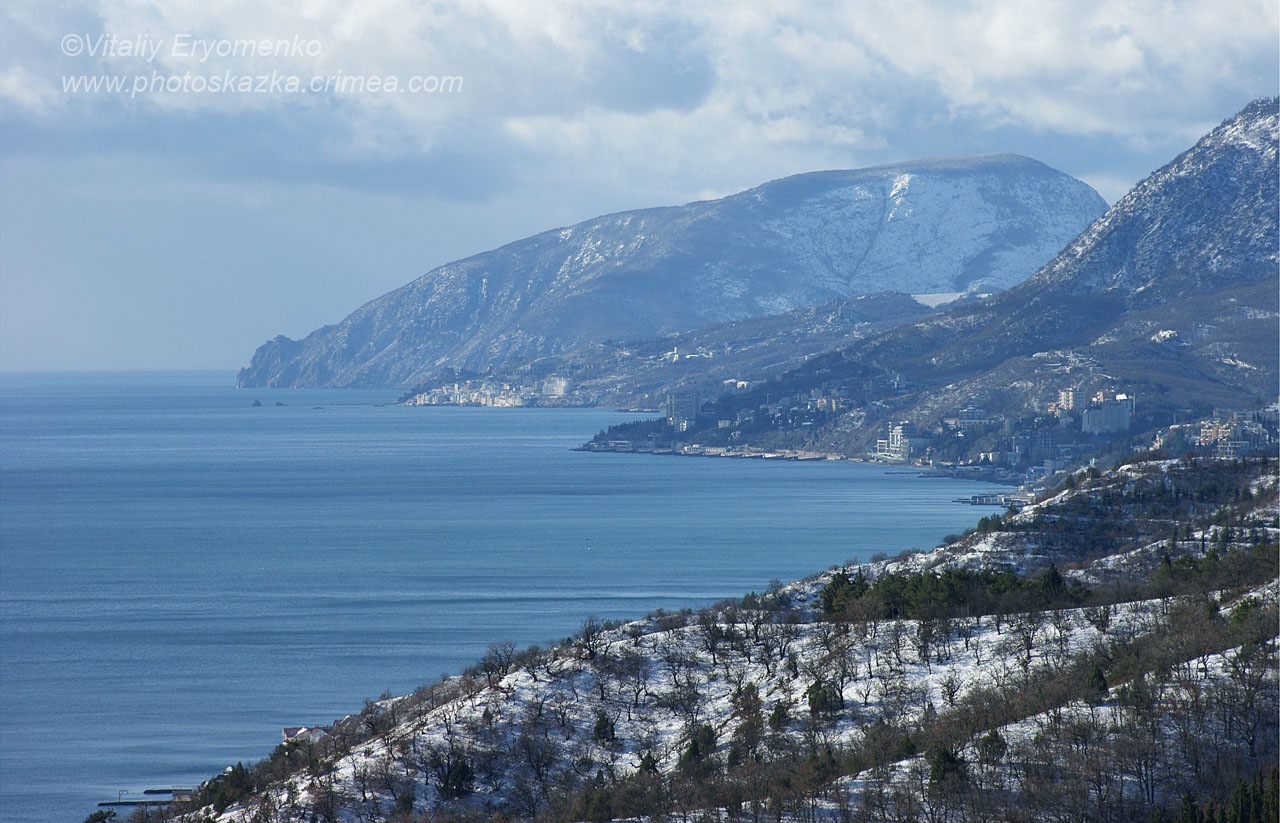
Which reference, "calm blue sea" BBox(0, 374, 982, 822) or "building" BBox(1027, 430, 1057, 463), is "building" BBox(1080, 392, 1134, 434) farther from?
"calm blue sea" BBox(0, 374, 982, 822)

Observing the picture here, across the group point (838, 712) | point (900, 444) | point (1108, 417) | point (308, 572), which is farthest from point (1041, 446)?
point (838, 712)

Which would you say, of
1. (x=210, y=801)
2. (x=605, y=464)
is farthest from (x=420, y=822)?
(x=605, y=464)

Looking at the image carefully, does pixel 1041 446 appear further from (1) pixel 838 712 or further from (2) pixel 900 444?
(1) pixel 838 712

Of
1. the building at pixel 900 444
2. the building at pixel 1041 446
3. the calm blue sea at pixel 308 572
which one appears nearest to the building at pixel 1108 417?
the building at pixel 1041 446

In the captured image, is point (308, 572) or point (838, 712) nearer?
point (838, 712)

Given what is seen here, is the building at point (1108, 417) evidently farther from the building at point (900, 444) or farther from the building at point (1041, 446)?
the building at point (900, 444)

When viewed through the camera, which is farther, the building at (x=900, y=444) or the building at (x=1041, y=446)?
the building at (x=900, y=444)

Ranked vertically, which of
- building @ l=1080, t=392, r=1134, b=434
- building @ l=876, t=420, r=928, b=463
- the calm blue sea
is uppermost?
building @ l=1080, t=392, r=1134, b=434

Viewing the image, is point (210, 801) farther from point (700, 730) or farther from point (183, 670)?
point (183, 670)

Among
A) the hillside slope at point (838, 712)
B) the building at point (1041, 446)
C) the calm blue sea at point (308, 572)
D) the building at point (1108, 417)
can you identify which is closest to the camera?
the hillside slope at point (838, 712)

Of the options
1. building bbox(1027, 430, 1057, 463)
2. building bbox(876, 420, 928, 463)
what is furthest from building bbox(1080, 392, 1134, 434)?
building bbox(876, 420, 928, 463)
